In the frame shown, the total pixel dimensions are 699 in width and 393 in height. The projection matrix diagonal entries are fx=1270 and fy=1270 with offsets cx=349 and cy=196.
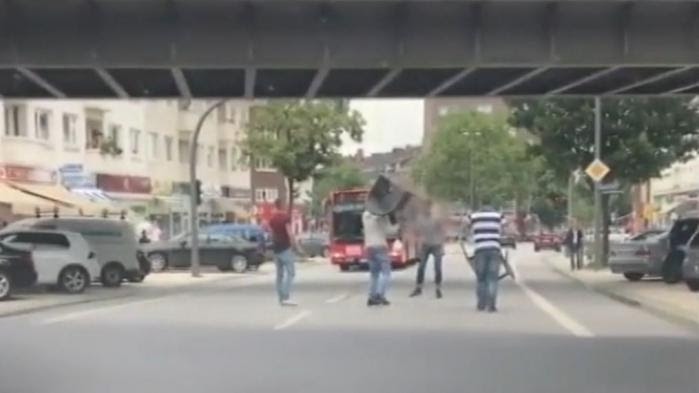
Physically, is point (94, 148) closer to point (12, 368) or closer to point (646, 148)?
point (646, 148)

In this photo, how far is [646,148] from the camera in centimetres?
3747

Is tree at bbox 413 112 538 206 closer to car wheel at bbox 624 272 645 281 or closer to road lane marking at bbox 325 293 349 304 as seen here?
car wheel at bbox 624 272 645 281

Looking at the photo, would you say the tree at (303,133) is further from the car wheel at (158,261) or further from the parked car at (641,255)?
the parked car at (641,255)

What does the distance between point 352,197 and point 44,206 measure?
10.2m

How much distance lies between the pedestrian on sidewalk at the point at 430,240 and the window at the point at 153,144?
4145 cm

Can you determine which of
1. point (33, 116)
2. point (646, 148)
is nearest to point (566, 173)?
point (646, 148)

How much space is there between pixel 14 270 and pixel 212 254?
18.4 metres

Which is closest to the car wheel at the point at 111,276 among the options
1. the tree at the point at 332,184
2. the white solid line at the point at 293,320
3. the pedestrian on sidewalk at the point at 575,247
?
the white solid line at the point at 293,320

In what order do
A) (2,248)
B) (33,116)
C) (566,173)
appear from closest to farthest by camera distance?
(2,248)
(566,173)
(33,116)

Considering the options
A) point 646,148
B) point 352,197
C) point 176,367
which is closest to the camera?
point 176,367

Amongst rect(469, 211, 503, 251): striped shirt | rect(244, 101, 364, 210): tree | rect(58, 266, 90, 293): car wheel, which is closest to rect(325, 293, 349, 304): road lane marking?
rect(469, 211, 503, 251): striped shirt

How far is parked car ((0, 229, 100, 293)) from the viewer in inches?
1063

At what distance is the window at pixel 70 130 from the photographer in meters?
53.6

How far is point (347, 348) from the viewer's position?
574 inches
